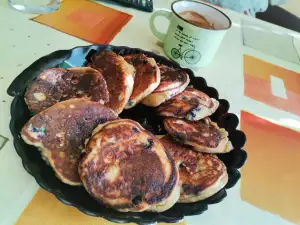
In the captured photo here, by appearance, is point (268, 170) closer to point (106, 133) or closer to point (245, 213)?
point (245, 213)

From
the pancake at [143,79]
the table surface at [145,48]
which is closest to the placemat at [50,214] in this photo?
the table surface at [145,48]

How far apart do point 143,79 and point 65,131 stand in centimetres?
23

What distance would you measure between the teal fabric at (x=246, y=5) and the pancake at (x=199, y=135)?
3.91 feet

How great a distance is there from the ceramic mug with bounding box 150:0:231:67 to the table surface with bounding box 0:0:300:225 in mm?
56

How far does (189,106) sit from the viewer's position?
2.22ft

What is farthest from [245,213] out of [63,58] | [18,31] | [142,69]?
[18,31]

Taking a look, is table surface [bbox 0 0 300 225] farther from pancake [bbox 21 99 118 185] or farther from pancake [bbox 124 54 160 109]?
pancake [bbox 124 54 160 109]

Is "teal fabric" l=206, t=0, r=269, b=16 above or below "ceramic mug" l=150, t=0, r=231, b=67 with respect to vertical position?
below

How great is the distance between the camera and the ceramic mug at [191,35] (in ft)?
2.86

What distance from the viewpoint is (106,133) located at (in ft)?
1.77

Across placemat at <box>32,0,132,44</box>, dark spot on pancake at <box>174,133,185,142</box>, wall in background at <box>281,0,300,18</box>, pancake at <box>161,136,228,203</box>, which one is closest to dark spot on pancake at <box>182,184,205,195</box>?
pancake at <box>161,136,228,203</box>

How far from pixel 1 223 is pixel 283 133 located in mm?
725

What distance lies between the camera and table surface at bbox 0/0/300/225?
55 centimetres

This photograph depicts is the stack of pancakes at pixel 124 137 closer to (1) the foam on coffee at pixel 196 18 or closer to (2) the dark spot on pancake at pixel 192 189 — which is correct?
(2) the dark spot on pancake at pixel 192 189
